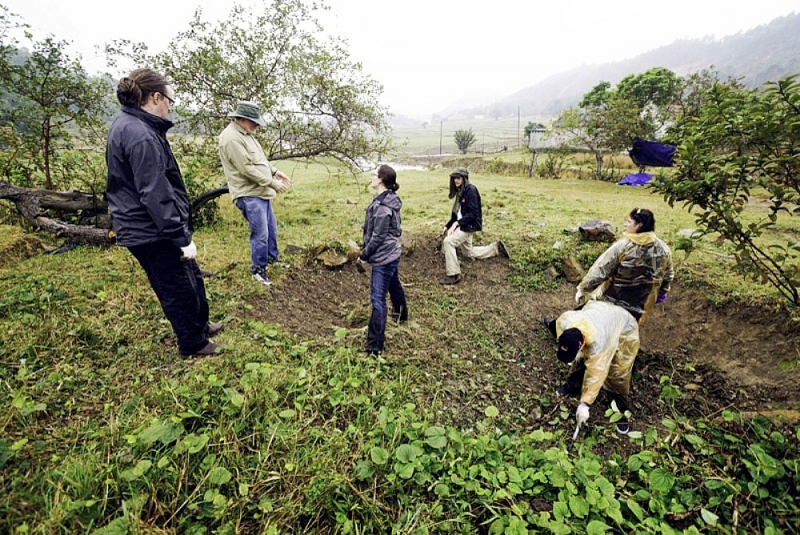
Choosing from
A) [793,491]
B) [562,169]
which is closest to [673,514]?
[793,491]

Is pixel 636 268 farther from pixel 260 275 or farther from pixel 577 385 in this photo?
pixel 260 275

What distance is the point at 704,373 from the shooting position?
3672mm

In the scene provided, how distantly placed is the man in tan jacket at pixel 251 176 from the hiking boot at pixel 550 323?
11.9 ft

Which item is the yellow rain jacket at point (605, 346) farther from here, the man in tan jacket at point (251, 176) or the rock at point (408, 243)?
the man in tan jacket at point (251, 176)

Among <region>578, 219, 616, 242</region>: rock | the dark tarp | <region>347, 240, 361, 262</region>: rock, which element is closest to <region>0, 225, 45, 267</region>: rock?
<region>347, 240, 361, 262</region>: rock

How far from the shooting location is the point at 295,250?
571 cm

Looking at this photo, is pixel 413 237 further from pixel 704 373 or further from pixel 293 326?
pixel 704 373

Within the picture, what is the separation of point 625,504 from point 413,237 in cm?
521

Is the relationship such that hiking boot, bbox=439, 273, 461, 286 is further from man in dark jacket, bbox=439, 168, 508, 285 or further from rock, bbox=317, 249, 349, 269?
rock, bbox=317, 249, 349, 269

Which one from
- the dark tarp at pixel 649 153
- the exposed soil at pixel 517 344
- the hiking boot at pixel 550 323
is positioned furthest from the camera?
the dark tarp at pixel 649 153

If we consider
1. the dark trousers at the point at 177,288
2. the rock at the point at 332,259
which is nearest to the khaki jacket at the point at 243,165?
the rock at the point at 332,259

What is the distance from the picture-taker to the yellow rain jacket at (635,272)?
339 centimetres

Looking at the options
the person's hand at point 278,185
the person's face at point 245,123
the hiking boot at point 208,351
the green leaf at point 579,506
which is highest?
the person's face at point 245,123

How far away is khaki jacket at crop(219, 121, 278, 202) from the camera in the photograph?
4.32 m
